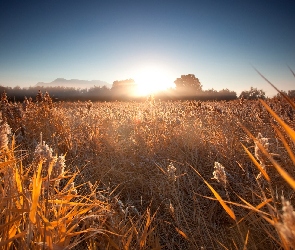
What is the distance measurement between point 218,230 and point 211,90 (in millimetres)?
40537

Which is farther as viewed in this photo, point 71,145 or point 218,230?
point 71,145

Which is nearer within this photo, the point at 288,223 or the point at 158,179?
the point at 288,223

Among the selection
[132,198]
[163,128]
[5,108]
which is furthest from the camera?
[5,108]

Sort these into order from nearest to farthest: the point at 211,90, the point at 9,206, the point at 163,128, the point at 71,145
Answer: the point at 9,206 → the point at 71,145 → the point at 163,128 → the point at 211,90

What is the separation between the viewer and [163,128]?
422 cm

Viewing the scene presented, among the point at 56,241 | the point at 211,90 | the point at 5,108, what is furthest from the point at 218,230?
the point at 211,90

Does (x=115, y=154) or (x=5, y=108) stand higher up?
(x=5, y=108)

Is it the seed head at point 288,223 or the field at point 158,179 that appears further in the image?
the field at point 158,179

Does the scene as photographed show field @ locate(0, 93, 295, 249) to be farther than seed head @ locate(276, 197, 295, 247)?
Yes

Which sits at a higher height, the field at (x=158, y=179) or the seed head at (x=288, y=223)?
the seed head at (x=288, y=223)

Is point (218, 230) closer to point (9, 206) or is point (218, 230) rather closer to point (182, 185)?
point (182, 185)

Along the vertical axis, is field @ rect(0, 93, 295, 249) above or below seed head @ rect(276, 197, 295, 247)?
below

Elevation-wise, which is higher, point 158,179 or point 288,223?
point 288,223

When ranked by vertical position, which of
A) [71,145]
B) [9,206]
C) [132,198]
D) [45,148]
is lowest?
[132,198]
